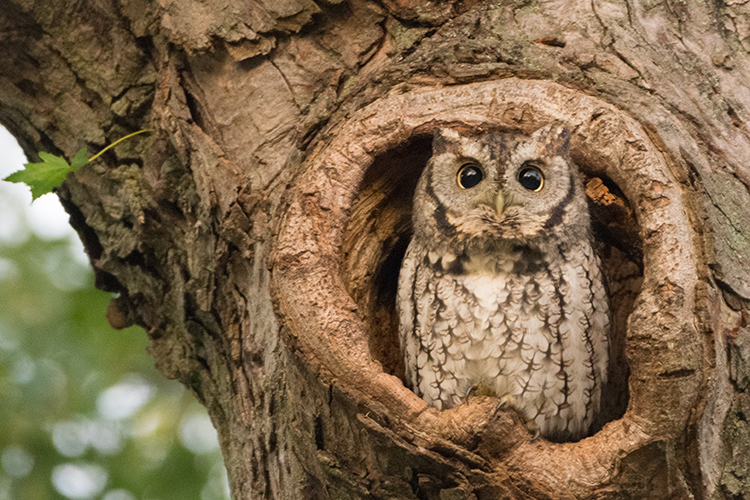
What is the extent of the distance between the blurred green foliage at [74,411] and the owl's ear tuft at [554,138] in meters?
2.99

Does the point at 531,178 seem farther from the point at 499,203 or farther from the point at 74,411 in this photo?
the point at 74,411

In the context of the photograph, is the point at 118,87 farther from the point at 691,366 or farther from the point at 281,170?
the point at 691,366

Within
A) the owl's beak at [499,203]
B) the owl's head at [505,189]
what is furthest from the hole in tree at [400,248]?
the owl's beak at [499,203]

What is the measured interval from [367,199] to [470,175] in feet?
1.32

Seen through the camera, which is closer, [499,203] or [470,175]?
[499,203]

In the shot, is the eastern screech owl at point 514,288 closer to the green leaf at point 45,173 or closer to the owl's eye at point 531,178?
the owl's eye at point 531,178

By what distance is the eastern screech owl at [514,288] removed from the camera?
1.94m

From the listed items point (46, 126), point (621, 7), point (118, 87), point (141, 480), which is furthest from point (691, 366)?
point (141, 480)

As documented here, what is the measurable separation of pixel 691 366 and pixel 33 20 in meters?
2.45

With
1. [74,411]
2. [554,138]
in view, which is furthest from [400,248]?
[74,411]

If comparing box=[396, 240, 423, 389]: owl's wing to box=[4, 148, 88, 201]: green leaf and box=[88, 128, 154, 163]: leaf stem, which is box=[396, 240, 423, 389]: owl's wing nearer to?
box=[88, 128, 154, 163]: leaf stem

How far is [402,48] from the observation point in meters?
2.05

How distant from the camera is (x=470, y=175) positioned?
205 centimetres

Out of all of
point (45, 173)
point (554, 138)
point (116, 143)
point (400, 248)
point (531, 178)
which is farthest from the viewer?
point (400, 248)
